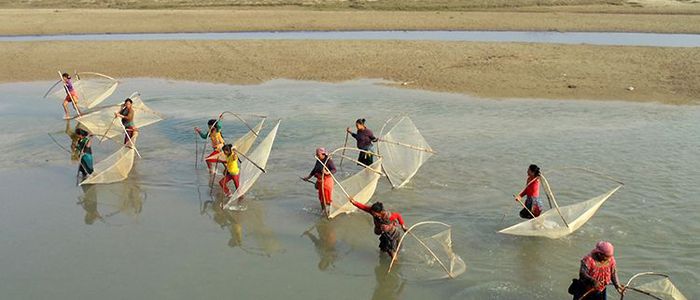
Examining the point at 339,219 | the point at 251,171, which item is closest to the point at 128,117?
the point at 251,171

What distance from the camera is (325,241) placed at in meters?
9.04

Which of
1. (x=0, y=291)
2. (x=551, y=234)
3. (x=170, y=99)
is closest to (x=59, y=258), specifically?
(x=0, y=291)

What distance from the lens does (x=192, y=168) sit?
12.2 metres

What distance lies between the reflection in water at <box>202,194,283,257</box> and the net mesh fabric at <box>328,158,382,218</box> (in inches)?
42.0

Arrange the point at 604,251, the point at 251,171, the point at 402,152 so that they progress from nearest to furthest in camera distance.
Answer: the point at 604,251
the point at 251,171
the point at 402,152

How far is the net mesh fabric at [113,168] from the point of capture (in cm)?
1109

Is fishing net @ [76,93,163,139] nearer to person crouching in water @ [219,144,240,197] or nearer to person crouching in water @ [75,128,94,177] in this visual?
person crouching in water @ [75,128,94,177]

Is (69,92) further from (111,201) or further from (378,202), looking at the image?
(378,202)

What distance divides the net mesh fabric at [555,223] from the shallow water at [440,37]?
18.7 meters

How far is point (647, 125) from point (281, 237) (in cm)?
999

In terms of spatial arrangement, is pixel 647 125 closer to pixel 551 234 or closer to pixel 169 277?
pixel 551 234

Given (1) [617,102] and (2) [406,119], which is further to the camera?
(1) [617,102]

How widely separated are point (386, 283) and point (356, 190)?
7.32ft

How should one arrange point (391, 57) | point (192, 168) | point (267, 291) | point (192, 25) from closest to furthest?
point (267, 291) → point (192, 168) → point (391, 57) → point (192, 25)
